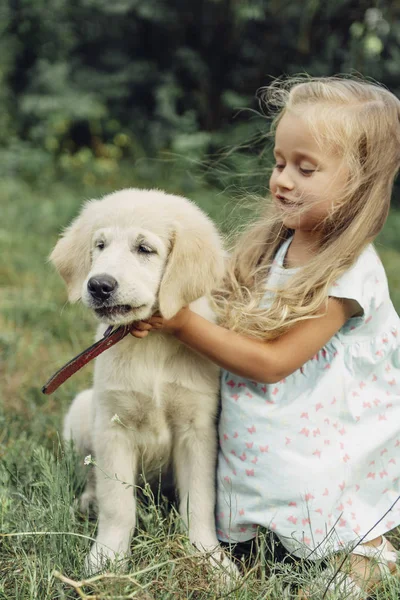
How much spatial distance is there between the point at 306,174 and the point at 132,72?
24.3 feet

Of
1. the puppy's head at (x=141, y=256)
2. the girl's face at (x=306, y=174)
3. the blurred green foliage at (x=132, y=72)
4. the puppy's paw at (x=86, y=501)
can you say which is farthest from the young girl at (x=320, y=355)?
the blurred green foliage at (x=132, y=72)

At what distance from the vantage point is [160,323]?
2.27 m

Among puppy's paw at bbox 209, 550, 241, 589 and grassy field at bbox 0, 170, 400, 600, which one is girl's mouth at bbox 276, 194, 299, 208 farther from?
puppy's paw at bbox 209, 550, 241, 589

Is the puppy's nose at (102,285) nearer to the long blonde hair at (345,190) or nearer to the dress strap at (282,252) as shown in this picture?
the long blonde hair at (345,190)

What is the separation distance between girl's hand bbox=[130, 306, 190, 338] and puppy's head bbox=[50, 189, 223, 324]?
0.04 m

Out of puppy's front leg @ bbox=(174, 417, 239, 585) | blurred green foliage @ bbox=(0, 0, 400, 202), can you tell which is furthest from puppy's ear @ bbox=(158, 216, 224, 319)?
blurred green foliage @ bbox=(0, 0, 400, 202)

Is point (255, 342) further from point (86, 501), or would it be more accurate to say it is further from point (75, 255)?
point (86, 501)

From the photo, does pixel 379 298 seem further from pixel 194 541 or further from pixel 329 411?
pixel 194 541

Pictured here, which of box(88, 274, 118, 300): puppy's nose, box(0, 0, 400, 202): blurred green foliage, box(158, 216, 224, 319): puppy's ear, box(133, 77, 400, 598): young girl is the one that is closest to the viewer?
box(88, 274, 118, 300): puppy's nose

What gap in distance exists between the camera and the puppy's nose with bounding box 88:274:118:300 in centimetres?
209

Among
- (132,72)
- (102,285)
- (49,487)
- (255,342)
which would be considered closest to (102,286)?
(102,285)

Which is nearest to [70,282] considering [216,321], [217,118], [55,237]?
[216,321]

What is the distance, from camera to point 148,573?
2.03 meters

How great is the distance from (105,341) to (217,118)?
6.90m
